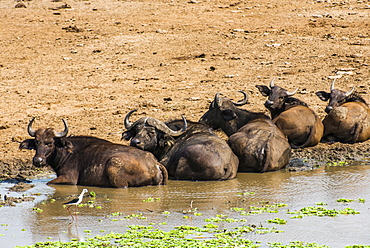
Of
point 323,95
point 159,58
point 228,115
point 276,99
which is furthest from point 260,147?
point 159,58

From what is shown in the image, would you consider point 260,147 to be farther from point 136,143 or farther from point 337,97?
point 337,97

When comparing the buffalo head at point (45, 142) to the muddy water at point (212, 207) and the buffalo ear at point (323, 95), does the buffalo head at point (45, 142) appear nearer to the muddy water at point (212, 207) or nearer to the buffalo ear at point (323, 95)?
the muddy water at point (212, 207)

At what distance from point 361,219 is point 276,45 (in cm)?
1153

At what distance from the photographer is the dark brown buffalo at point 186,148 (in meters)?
10.7

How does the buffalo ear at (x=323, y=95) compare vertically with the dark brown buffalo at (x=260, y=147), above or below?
above

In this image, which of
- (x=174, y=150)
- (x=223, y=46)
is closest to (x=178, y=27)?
(x=223, y=46)

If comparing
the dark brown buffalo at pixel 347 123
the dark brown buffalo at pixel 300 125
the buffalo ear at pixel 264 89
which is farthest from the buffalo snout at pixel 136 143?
the dark brown buffalo at pixel 347 123

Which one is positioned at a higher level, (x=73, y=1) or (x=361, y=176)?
(x=73, y=1)

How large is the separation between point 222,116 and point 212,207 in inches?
182

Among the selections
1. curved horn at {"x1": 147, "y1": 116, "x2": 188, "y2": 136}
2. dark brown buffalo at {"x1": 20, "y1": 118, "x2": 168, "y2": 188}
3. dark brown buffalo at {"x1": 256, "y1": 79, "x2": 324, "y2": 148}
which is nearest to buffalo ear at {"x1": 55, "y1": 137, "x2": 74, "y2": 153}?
dark brown buffalo at {"x1": 20, "y1": 118, "x2": 168, "y2": 188}

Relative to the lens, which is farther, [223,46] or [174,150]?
[223,46]

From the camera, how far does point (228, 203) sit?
913cm

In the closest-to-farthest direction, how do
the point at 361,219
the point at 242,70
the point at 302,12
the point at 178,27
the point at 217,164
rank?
the point at 361,219
the point at 217,164
the point at 242,70
the point at 178,27
the point at 302,12

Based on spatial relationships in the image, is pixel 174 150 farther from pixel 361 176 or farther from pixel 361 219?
pixel 361 219
